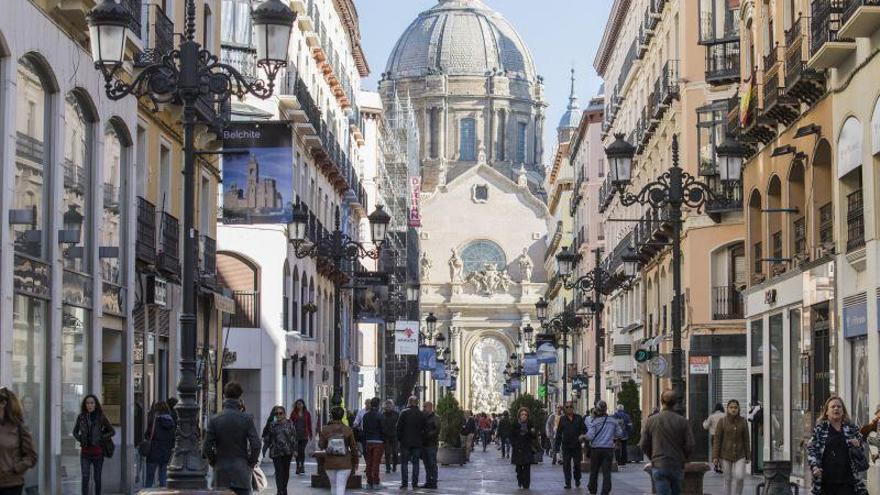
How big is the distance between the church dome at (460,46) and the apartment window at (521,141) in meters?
4.23

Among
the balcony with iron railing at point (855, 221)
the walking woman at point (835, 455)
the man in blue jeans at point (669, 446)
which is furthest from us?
the balcony with iron railing at point (855, 221)

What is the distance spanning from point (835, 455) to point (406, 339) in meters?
46.5

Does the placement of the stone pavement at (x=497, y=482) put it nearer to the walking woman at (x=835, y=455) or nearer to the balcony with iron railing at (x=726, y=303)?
the balcony with iron railing at (x=726, y=303)

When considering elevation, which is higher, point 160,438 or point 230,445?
point 230,445

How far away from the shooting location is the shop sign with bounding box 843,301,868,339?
84.1 feet

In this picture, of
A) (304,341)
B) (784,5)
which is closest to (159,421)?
(784,5)

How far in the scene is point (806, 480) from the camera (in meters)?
29.4

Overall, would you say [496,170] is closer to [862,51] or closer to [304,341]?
[304,341]

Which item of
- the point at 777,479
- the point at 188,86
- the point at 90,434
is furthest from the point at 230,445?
the point at 777,479

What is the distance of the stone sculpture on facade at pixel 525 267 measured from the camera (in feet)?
464

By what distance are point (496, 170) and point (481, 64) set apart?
1437cm

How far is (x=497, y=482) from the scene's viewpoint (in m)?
36.6

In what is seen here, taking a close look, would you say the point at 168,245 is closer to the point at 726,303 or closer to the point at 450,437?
the point at 726,303

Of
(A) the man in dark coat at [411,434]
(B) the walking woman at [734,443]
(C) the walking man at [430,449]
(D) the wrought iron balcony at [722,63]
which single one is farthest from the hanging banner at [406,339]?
(B) the walking woman at [734,443]
